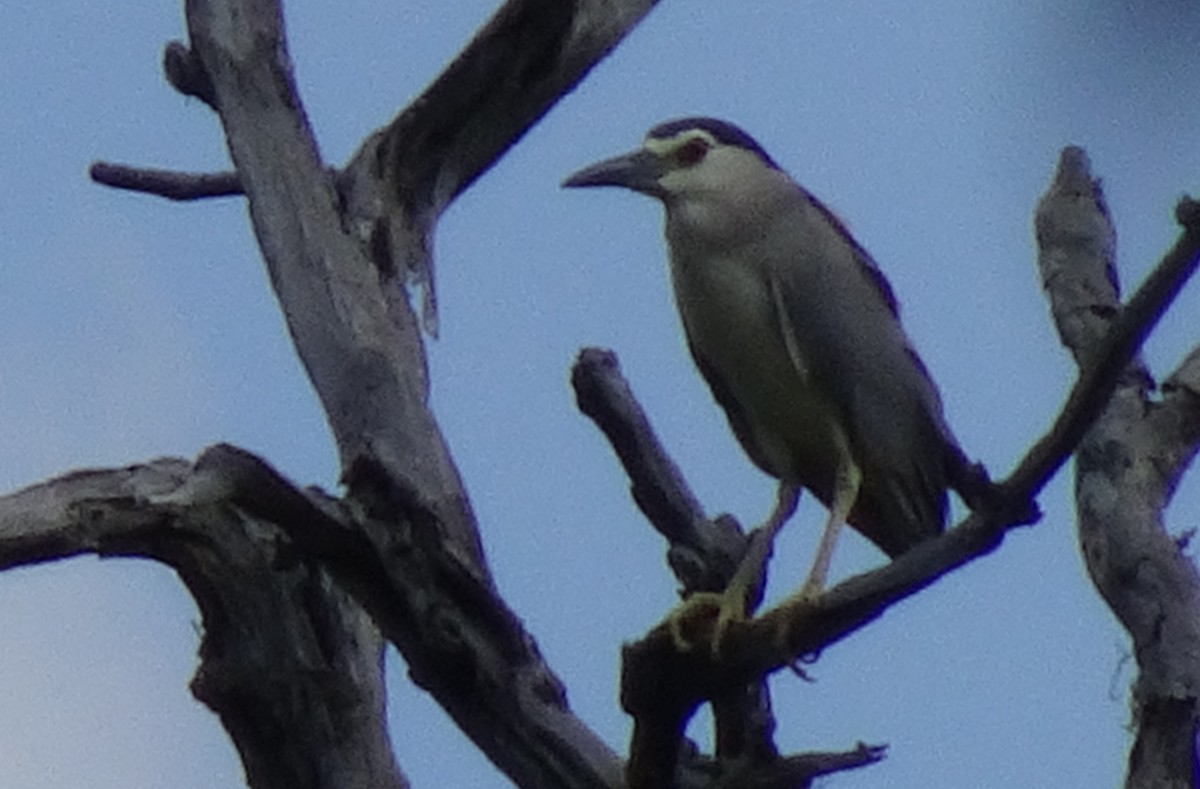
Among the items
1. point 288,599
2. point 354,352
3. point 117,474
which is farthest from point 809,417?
point 117,474

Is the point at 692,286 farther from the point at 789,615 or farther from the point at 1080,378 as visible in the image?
the point at 1080,378

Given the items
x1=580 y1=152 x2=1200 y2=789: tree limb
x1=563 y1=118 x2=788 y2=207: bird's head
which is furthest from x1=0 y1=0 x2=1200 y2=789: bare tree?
x1=563 y1=118 x2=788 y2=207: bird's head

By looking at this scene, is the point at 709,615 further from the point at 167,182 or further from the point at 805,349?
the point at 167,182

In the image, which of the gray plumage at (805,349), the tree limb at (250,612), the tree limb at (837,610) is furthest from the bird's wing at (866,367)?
the tree limb at (250,612)

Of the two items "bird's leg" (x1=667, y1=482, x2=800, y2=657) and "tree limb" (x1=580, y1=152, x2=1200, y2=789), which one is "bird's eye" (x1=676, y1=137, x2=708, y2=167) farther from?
"tree limb" (x1=580, y1=152, x2=1200, y2=789)

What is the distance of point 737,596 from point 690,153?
146cm

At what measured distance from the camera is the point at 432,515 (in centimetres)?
466

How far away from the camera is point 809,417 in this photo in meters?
5.46

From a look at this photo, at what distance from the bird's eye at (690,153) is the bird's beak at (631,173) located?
5cm

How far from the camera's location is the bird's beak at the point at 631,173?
5762 millimetres

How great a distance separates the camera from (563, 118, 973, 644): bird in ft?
17.7

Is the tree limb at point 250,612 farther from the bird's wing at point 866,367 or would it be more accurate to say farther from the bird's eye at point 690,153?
the bird's eye at point 690,153

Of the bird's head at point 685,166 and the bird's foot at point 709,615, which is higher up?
the bird's head at point 685,166

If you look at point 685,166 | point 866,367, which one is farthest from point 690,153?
point 866,367
